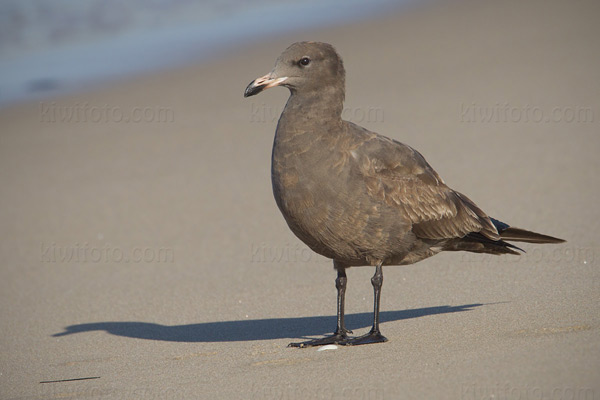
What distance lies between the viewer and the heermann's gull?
5.36m

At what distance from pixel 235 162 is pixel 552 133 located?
3536mm

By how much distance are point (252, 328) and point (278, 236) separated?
2.03m

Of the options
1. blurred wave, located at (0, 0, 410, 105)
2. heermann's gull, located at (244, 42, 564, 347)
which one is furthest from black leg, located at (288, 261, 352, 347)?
blurred wave, located at (0, 0, 410, 105)

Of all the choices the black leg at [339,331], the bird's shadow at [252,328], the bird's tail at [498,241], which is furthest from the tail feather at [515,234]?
the black leg at [339,331]

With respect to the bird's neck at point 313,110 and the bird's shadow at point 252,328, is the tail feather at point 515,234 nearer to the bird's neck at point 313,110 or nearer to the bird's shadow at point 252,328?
the bird's shadow at point 252,328

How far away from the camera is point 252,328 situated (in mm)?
6156

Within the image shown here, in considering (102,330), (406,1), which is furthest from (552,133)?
(406,1)

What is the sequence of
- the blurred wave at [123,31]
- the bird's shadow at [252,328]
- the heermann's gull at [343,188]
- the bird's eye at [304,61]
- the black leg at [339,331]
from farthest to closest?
the blurred wave at [123,31] < the bird's shadow at [252,328] < the bird's eye at [304,61] < the black leg at [339,331] < the heermann's gull at [343,188]

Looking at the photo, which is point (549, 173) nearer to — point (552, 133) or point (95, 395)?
point (552, 133)

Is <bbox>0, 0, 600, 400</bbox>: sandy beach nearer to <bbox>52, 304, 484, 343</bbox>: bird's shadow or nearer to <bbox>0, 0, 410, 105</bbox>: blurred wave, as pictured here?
<bbox>52, 304, 484, 343</bbox>: bird's shadow

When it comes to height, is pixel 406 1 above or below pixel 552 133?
above

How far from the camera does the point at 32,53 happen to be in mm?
16062

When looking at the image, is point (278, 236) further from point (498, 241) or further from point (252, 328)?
point (498, 241)

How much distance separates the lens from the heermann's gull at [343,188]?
5355 millimetres
